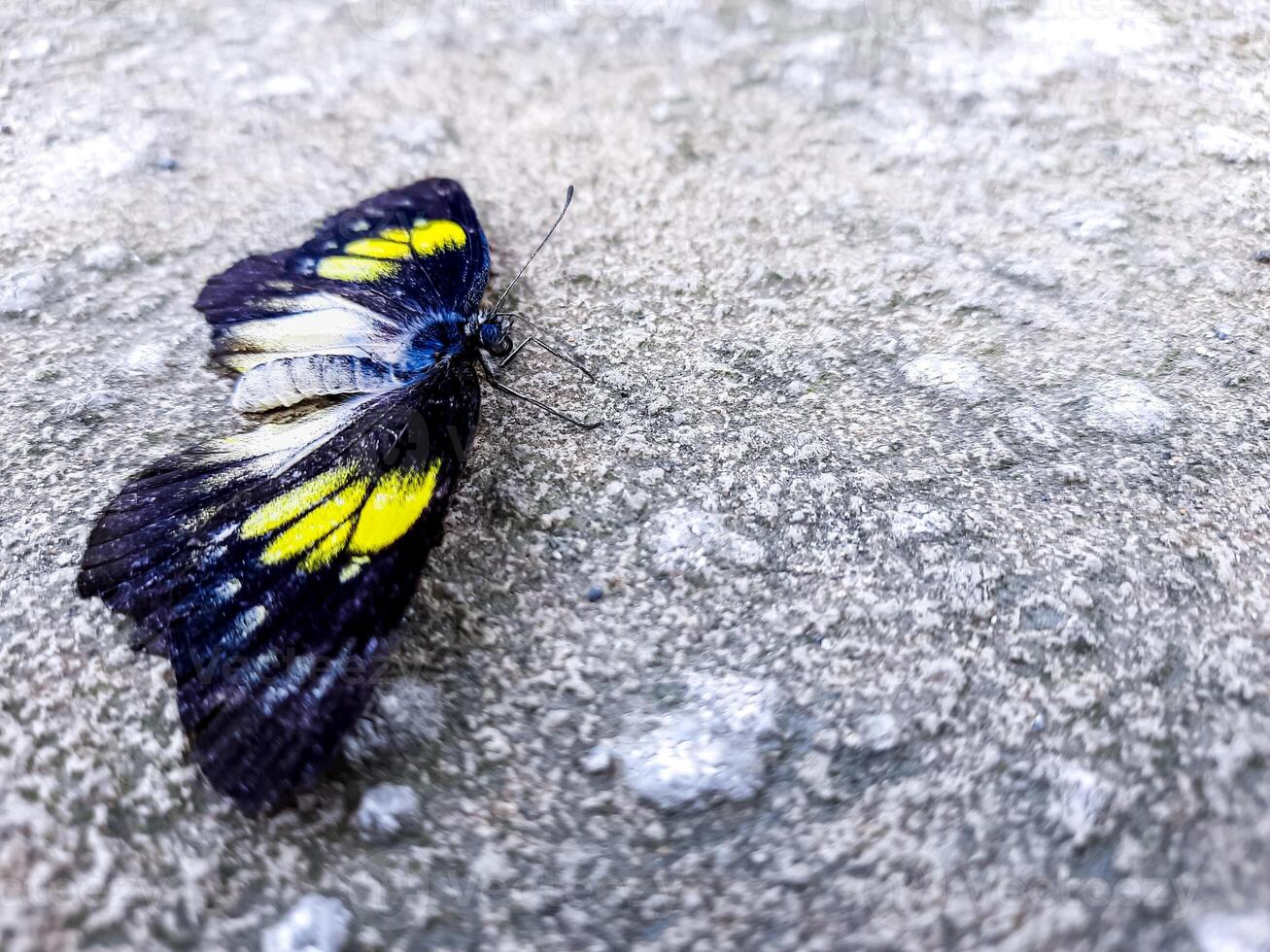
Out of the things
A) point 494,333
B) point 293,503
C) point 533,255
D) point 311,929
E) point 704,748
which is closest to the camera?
point 311,929

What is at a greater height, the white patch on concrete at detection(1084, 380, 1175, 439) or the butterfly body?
the butterfly body

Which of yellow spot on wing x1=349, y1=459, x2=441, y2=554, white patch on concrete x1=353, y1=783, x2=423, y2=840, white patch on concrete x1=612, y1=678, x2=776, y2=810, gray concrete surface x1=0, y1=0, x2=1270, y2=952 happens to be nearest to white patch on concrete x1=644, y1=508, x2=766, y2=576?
→ gray concrete surface x1=0, y1=0, x2=1270, y2=952

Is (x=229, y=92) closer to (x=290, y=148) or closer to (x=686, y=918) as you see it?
(x=290, y=148)

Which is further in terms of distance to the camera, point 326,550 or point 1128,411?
point 1128,411

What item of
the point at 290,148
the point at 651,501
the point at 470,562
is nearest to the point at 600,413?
the point at 651,501

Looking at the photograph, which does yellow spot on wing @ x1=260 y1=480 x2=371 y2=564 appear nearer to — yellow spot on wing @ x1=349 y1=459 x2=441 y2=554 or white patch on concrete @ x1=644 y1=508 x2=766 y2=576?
yellow spot on wing @ x1=349 y1=459 x2=441 y2=554

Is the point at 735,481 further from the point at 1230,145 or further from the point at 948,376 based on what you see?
the point at 1230,145

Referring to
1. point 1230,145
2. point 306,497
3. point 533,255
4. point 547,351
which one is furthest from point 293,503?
point 1230,145

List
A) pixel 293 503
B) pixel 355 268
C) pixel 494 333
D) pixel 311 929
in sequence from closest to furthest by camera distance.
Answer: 1. pixel 311 929
2. pixel 293 503
3. pixel 494 333
4. pixel 355 268
